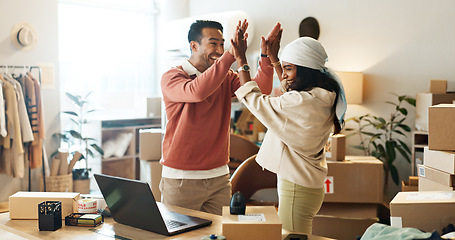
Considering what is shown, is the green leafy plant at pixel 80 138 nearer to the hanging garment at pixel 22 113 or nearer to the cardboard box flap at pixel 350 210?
the hanging garment at pixel 22 113

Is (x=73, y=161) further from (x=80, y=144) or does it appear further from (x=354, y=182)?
(x=354, y=182)

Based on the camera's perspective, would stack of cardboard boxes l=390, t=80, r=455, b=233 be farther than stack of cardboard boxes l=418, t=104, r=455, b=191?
No

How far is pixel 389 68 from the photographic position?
499cm

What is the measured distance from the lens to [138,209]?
209 cm

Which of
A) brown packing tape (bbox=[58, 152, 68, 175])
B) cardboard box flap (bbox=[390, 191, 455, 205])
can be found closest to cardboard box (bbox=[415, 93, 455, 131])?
cardboard box flap (bbox=[390, 191, 455, 205])

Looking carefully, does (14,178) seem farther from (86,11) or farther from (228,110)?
(228,110)

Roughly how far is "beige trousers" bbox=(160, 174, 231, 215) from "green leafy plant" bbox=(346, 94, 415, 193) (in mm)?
2539

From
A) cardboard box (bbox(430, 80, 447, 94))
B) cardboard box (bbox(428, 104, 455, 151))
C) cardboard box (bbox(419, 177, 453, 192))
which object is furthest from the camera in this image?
cardboard box (bbox(430, 80, 447, 94))

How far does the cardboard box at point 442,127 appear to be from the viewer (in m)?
2.68

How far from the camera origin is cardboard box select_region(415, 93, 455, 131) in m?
4.27

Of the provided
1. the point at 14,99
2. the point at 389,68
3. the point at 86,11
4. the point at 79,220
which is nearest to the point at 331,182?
the point at 389,68

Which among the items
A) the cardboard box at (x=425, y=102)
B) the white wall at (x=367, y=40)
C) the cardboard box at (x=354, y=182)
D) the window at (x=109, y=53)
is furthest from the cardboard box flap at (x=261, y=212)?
the window at (x=109, y=53)

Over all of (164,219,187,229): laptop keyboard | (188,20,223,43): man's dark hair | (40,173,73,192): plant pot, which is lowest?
(40,173,73,192): plant pot

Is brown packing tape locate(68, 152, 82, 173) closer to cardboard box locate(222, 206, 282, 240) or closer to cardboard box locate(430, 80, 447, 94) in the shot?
cardboard box locate(430, 80, 447, 94)
